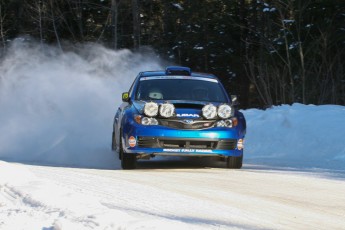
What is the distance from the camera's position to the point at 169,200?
716 cm

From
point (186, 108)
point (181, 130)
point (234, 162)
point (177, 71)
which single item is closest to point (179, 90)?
point (177, 71)

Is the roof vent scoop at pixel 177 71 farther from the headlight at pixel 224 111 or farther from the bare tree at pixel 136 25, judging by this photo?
the bare tree at pixel 136 25

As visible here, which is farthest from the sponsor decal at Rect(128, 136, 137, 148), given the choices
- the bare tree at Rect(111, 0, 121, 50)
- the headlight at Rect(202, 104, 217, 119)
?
the bare tree at Rect(111, 0, 121, 50)

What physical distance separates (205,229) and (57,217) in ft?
3.95

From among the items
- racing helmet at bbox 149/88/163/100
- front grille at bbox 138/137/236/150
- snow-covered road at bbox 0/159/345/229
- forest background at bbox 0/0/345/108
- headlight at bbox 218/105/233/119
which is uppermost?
forest background at bbox 0/0/345/108

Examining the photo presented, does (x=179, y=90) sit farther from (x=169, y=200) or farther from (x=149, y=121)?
(x=169, y=200)

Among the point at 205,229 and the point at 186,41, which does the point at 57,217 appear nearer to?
the point at 205,229

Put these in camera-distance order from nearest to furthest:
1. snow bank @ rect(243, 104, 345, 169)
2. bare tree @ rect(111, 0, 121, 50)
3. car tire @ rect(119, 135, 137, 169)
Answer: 1. car tire @ rect(119, 135, 137, 169)
2. snow bank @ rect(243, 104, 345, 169)
3. bare tree @ rect(111, 0, 121, 50)

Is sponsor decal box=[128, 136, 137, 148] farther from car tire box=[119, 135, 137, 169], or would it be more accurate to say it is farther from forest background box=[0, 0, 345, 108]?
forest background box=[0, 0, 345, 108]

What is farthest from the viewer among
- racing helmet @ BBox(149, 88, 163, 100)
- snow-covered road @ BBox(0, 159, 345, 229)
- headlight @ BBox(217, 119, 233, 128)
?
racing helmet @ BBox(149, 88, 163, 100)

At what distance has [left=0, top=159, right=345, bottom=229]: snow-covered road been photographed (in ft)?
19.2

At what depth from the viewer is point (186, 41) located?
121ft

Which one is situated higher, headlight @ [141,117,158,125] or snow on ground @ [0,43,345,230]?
headlight @ [141,117,158,125]

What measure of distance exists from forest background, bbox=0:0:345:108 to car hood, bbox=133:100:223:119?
12.5 m
